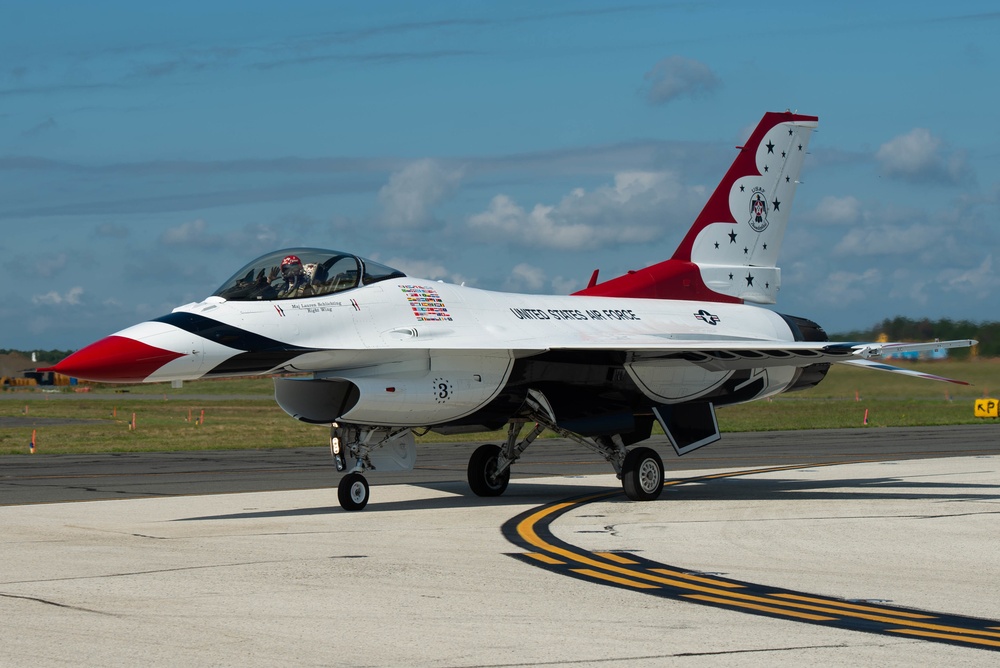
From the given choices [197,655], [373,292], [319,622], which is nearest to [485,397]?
[373,292]

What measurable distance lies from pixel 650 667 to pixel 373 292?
9.42 meters

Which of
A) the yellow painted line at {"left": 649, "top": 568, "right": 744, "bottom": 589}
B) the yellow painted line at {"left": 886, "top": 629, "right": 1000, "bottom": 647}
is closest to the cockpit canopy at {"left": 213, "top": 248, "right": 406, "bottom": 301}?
the yellow painted line at {"left": 649, "top": 568, "right": 744, "bottom": 589}

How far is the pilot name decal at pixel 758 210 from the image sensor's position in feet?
70.6

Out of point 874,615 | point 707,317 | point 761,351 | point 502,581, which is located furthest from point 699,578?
Answer: point 707,317

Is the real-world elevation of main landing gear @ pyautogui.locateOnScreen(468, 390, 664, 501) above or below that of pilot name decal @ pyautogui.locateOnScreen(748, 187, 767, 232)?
below

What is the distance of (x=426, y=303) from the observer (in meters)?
16.0

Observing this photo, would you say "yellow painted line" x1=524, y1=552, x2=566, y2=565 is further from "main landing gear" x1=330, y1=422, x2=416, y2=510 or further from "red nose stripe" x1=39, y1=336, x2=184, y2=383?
"red nose stripe" x1=39, y1=336, x2=184, y2=383

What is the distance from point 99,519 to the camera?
14.7 m

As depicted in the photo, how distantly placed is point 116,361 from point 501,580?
5.63m

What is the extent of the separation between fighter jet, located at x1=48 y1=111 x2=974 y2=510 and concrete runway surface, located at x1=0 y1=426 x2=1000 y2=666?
1.10 m

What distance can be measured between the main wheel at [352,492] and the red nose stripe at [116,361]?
9.58 feet

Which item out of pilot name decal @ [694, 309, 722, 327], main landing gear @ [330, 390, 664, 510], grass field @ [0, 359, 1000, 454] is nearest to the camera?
main landing gear @ [330, 390, 664, 510]

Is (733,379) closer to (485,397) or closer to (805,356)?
(805,356)

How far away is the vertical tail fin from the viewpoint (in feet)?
68.0
